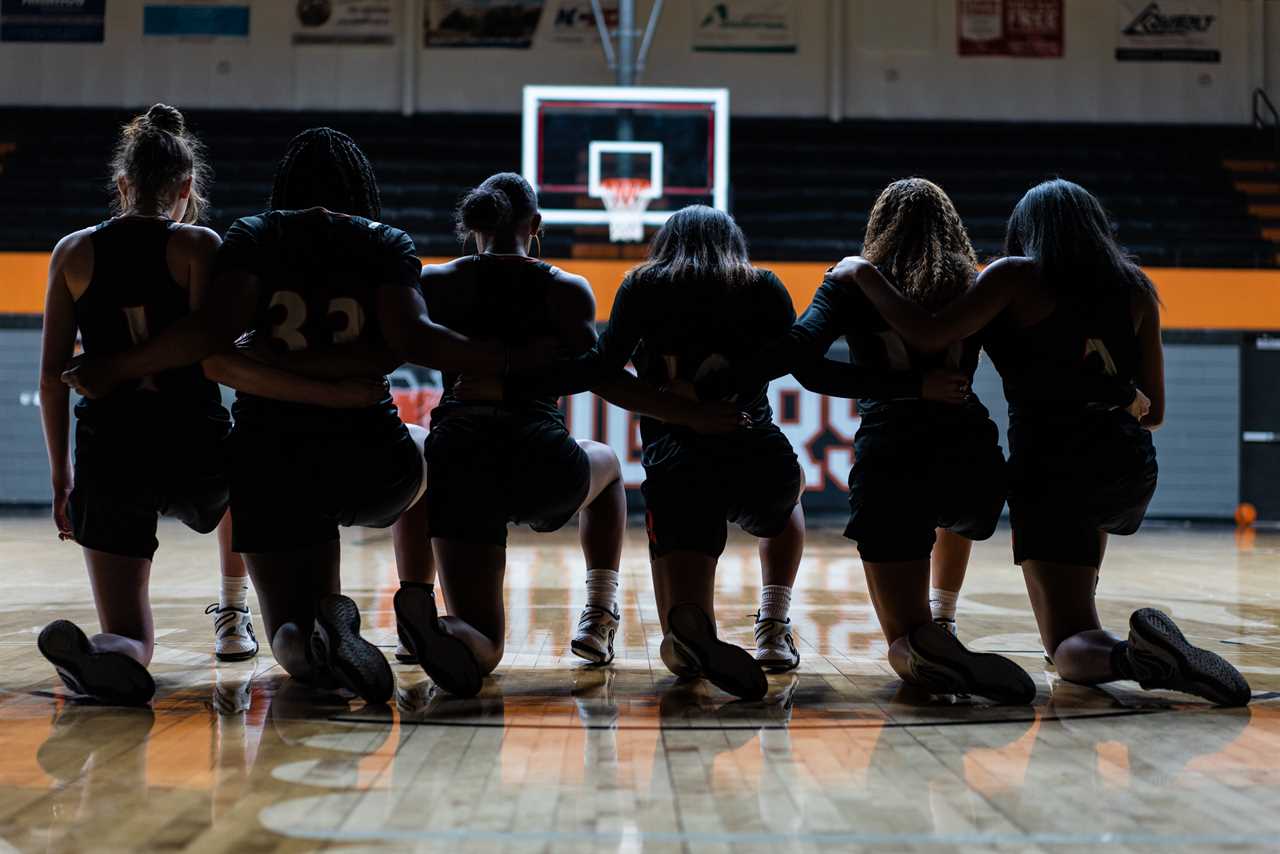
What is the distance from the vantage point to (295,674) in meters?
2.63

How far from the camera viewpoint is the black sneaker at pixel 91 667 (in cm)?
243

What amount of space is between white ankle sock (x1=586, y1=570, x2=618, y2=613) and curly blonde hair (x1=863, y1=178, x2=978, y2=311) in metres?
1.04

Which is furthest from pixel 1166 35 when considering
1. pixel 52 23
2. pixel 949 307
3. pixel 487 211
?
pixel 487 211

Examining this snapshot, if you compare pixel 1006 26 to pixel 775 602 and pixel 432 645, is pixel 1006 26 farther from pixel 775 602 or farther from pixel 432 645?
pixel 432 645

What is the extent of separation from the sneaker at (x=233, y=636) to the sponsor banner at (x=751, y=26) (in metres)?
12.2

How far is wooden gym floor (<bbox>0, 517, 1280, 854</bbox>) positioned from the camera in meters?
1.69

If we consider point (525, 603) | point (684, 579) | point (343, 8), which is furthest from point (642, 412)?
point (343, 8)

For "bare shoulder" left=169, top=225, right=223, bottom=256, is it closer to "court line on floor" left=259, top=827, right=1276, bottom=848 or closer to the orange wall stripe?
"court line on floor" left=259, top=827, right=1276, bottom=848

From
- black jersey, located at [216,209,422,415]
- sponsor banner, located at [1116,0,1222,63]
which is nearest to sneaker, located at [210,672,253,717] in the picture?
black jersey, located at [216,209,422,415]

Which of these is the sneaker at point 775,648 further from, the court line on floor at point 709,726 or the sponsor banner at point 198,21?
the sponsor banner at point 198,21

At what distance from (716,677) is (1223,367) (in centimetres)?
917

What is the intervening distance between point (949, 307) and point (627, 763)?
1.34 metres

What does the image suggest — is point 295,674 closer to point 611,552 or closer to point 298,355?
point 298,355

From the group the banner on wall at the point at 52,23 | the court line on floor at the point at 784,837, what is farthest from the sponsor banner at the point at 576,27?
the court line on floor at the point at 784,837
